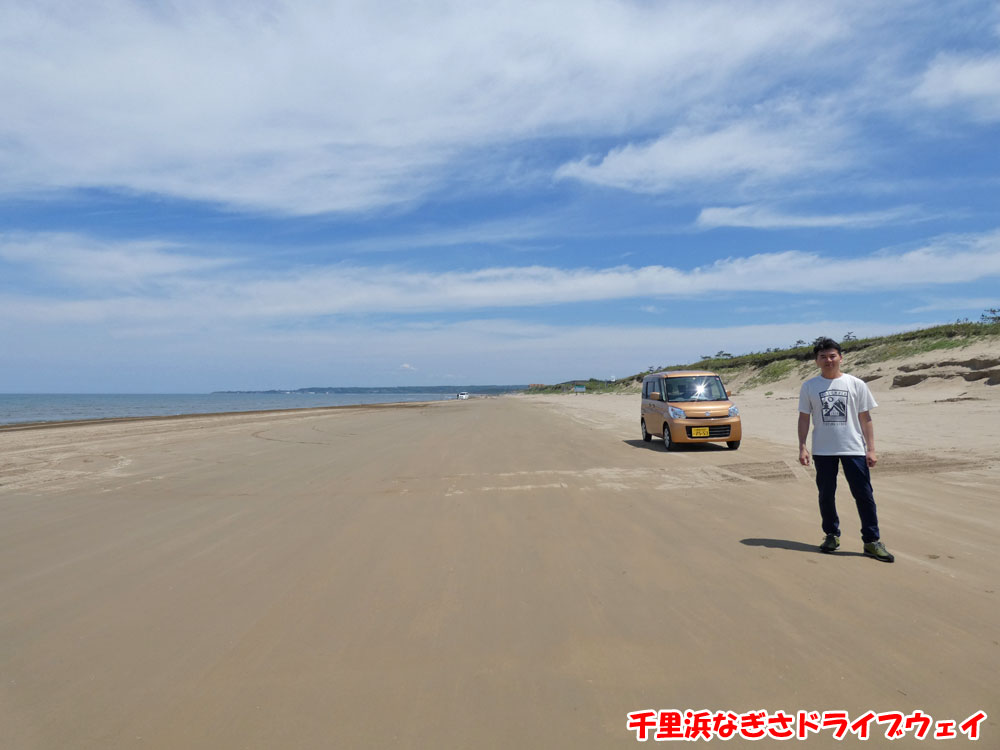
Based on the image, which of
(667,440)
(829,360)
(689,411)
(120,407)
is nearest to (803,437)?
(829,360)

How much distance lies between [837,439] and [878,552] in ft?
3.22

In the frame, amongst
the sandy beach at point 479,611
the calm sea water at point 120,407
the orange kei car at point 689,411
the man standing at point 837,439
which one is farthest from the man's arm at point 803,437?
the calm sea water at point 120,407

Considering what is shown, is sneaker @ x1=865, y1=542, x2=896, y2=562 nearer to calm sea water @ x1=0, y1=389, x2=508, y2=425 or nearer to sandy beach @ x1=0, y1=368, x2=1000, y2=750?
sandy beach @ x1=0, y1=368, x2=1000, y2=750

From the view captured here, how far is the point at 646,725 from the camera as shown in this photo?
2875 mm

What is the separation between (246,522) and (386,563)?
2.61 metres

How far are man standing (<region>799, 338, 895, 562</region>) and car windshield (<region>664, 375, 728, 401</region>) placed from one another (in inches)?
377

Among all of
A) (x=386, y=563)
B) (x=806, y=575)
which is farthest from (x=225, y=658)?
(x=806, y=575)

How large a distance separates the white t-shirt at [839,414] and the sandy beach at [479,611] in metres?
0.91

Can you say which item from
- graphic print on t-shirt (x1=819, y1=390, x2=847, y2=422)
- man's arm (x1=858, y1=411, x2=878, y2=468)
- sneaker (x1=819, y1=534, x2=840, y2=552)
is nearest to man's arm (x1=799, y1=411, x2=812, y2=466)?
graphic print on t-shirt (x1=819, y1=390, x2=847, y2=422)

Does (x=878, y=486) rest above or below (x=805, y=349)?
below

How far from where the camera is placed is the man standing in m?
5.35

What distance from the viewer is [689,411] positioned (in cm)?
1421

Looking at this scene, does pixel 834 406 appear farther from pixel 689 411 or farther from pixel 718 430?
pixel 689 411

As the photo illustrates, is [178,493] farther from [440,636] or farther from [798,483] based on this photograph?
[798,483]
